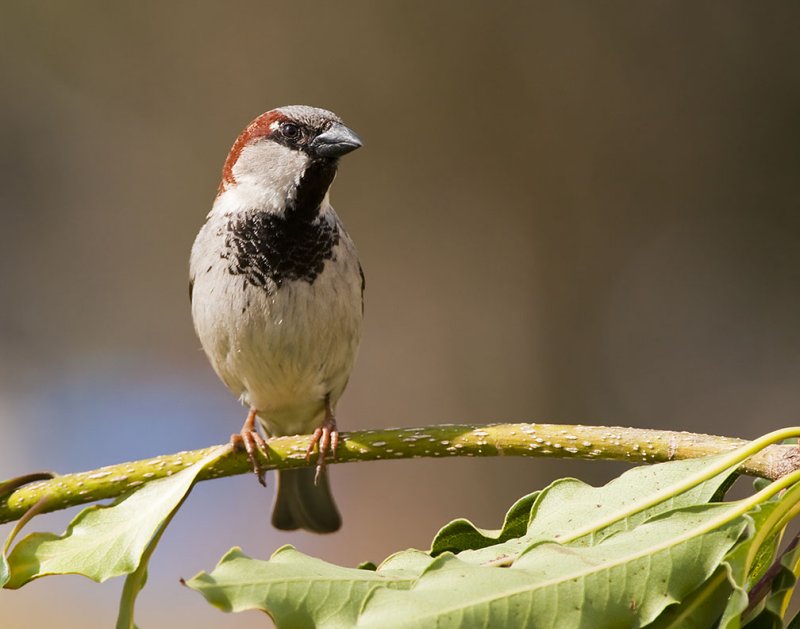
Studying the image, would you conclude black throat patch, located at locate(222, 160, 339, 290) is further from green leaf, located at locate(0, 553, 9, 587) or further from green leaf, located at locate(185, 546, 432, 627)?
green leaf, located at locate(185, 546, 432, 627)

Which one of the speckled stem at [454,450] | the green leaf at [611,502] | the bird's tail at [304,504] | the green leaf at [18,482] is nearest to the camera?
the green leaf at [611,502]

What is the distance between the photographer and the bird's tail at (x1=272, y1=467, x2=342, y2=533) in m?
2.91

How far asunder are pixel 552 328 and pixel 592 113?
96cm

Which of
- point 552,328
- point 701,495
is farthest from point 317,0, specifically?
point 701,495

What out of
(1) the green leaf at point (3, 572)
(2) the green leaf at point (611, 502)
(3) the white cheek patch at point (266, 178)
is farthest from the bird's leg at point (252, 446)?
(3) the white cheek patch at point (266, 178)

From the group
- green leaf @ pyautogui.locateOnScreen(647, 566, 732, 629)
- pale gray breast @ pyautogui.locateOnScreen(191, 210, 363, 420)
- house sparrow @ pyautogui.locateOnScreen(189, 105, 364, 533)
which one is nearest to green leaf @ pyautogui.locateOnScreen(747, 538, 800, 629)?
green leaf @ pyautogui.locateOnScreen(647, 566, 732, 629)

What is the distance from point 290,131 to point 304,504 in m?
1.09

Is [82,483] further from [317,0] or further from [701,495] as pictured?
[317,0]

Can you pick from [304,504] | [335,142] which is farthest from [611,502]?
[304,504]

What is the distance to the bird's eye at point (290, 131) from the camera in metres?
2.46

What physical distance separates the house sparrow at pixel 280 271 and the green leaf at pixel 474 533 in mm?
1050

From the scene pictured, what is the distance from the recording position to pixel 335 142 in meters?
2.39

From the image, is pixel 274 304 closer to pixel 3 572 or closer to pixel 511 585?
pixel 3 572

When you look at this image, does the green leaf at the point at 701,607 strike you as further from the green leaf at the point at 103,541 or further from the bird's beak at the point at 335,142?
the bird's beak at the point at 335,142
